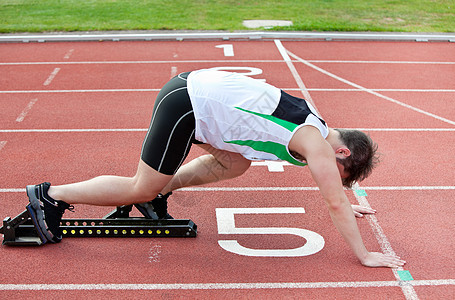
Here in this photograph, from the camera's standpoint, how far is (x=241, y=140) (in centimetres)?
333

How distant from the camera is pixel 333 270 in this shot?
3711 mm

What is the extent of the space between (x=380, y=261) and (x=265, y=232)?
0.96m

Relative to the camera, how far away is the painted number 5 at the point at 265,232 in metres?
3.93

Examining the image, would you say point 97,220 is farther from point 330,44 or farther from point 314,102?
point 330,44

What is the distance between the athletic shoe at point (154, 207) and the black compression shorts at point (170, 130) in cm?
65

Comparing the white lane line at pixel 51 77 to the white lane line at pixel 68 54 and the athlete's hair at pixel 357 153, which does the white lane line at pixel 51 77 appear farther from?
the athlete's hair at pixel 357 153

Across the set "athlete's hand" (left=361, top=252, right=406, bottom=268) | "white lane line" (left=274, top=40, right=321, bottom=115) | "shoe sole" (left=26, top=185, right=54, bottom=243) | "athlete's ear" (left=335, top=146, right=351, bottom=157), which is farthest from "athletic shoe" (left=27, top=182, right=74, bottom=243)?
"white lane line" (left=274, top=40, right=321, bottom=115)

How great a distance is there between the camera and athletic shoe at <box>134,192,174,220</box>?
4.04 metres

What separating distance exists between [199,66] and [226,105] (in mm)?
5779

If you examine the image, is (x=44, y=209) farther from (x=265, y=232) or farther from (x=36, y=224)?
(x=265, y=232)

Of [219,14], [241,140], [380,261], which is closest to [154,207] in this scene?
[241,140]

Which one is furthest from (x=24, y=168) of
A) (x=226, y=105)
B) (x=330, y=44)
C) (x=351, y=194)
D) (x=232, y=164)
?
(x=330, y=44)

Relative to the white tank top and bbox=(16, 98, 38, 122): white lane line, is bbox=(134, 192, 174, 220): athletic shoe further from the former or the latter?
bbox=(16, 98, 38, 122): white lane line

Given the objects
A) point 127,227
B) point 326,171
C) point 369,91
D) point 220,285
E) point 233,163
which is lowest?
point 220,285
